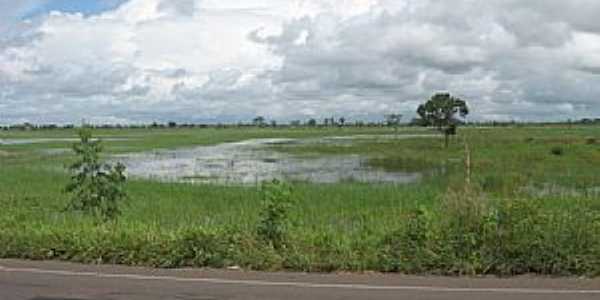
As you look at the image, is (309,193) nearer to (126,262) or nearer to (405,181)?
(405,181)

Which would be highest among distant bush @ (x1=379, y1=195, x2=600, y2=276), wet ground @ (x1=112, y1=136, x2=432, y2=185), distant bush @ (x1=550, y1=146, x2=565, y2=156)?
distant bush @ (x1=379, y1=195, x2=600, y2=276)

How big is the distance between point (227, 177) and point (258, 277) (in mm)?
30829

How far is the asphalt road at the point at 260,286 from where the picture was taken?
9070mm

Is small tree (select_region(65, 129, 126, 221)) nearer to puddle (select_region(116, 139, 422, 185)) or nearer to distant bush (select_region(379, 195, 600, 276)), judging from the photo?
distant bush (select_region(379, 195, 600, 276))

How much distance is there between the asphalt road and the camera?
9.07 meters

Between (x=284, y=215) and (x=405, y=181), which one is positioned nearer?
(x=284, y=215)

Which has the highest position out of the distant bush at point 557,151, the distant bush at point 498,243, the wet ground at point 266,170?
the distant bush at point 498,243

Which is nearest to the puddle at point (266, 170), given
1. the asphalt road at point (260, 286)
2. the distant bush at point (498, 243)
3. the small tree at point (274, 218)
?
the small tree at point (274, 218)

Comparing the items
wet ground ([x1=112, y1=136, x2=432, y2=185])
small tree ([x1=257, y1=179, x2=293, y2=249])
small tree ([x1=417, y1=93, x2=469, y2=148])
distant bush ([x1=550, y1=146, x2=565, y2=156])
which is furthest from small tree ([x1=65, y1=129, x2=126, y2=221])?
small tree ([x1=417, y1=93, x2=469, y2=148])

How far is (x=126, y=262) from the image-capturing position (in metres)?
11.6

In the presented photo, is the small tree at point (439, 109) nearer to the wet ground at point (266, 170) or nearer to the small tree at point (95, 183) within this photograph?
the wet ground at point (266, 170)

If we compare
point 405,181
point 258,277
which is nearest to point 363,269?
point 258,277

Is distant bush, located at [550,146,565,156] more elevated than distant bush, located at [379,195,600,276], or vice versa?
distant bush, located at [379,195,600,276]

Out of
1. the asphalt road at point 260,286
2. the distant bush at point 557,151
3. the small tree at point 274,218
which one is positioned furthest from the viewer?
the distant bush at point 557,151
